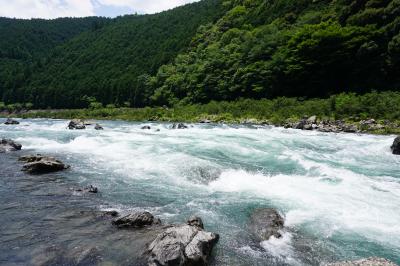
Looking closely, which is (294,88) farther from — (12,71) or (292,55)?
(12,71)

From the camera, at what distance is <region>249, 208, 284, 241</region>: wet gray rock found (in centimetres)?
936

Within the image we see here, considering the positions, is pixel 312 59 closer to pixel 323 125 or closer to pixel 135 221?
pixel 323 125

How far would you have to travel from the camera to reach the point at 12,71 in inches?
5984

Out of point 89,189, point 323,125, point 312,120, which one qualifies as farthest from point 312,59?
point 89,189

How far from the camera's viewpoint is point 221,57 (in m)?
78.4

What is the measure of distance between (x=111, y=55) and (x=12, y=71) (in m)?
45.3

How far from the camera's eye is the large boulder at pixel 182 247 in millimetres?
7520

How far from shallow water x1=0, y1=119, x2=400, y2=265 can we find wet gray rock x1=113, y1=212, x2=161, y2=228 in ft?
1.16

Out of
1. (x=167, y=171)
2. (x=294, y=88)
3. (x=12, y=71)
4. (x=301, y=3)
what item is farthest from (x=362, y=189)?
(x=12, y=71)

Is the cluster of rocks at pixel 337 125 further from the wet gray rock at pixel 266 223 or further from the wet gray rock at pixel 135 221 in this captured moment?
the wet gray rock at pixel 135 221

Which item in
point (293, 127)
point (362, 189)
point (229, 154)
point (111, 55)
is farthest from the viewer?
point (111, 55)

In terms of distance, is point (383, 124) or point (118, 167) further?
point (383, 124)

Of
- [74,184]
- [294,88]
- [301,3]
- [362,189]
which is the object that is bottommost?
[74,184]

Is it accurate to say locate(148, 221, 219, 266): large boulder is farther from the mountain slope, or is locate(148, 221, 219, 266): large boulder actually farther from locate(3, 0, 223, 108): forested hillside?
locate(3, 0, 223, 108): forested hillside
